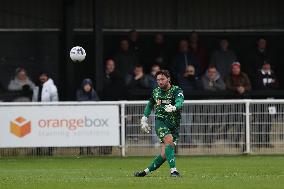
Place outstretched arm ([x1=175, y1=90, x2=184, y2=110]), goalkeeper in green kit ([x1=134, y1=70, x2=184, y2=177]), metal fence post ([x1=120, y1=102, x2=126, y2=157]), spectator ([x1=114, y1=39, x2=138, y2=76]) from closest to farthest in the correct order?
outstretched arm ([x1=175, y1=90, x2=184, y2=110]) → goalkeeper in green kit ([x1=134, y1=70, x2=184, y2=177]) → metal fence post ([x1=120, y1=102, x2=126, y2=157]) → spectator ([x1=114, y1=39, x2=138, y2=76])

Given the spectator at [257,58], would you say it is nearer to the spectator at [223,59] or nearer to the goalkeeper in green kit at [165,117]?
the spectator at [223,59]

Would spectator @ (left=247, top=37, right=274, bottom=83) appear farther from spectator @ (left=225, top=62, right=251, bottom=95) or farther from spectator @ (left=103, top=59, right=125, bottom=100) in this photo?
spectator @ (left=103, top=59, right=125, bottom=100)

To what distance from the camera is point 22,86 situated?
25.1 meters

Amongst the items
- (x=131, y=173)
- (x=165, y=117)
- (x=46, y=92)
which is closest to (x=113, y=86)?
(x=46, y=92)

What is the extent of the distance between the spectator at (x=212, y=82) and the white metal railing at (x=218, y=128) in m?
1.63

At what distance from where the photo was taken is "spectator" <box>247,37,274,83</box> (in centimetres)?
2541

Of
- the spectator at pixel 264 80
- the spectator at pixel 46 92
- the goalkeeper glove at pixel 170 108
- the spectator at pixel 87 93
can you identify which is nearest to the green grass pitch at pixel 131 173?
the goalkeeper glove at pixel 170 108

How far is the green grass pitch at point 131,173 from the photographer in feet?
46.4

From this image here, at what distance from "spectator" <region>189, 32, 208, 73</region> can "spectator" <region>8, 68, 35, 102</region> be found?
14.9 feet

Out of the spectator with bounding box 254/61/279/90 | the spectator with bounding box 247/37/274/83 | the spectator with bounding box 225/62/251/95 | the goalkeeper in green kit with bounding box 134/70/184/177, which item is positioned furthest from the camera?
the spectator with bounding box 247/37/274/83

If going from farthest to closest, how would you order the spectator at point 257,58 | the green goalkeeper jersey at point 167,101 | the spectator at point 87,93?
the spectator at point 257,58, the spectator at point 87,93, the green goalkeeper jersey at point 167,101

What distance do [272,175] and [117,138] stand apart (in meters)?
7.16

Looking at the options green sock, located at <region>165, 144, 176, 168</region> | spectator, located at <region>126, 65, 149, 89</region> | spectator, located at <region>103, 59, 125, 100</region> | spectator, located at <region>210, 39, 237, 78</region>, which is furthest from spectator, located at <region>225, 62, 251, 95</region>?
green sock, located at <region>165, 144, 176, 168</region>

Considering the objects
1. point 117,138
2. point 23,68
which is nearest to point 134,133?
point 117,138
